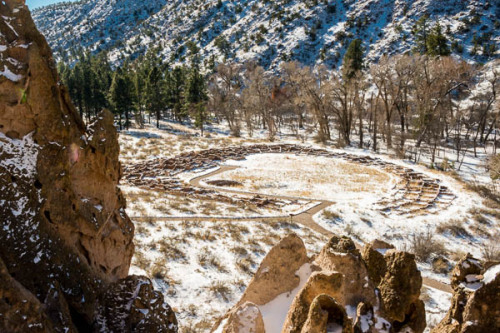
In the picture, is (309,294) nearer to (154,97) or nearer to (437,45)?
(437,45)

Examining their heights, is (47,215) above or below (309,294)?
above

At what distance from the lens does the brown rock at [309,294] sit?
407 cm

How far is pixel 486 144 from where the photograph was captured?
38281 millimetres

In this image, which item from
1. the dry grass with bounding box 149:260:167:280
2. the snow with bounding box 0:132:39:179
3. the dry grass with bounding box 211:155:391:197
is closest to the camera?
the snow with bounding box 0:132:39:179

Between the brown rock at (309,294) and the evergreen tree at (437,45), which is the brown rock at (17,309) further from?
the evergreen tree at (437,45)

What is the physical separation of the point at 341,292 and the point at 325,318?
1247 mm

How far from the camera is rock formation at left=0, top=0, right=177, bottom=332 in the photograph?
10.5ft

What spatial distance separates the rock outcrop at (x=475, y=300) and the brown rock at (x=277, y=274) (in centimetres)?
249

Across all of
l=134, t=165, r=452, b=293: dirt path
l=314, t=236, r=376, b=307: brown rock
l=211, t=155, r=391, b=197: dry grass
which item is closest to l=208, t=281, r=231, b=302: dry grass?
l=314, t=236, r=376, b=307: brown rock

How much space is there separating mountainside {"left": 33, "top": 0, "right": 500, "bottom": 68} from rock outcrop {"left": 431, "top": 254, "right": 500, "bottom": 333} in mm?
71854

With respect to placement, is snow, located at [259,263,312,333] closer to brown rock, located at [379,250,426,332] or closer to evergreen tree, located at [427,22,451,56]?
brown rock, located at [379,250,426,332]

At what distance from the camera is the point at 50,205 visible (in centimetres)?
368

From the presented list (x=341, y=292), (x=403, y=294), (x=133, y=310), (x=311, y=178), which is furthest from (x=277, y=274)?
(x=311, y=178)

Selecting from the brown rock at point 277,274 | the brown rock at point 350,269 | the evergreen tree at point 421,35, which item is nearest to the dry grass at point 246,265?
the brown rock at point 277,274
